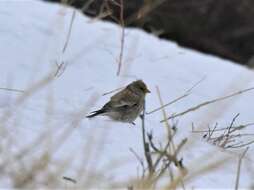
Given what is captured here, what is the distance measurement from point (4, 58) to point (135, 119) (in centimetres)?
92

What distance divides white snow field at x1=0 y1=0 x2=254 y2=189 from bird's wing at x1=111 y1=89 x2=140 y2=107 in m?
0.10

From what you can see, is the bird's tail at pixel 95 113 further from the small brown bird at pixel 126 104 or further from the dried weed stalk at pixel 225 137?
the dried weed stalk at pixel 225 137

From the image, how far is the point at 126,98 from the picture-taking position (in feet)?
17.3

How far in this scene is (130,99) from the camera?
5.28m

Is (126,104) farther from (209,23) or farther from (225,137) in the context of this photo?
(209,23)

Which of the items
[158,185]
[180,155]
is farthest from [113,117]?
[158,185]

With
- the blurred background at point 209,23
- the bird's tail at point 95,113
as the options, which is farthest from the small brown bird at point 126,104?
the blurred background at point 209,23

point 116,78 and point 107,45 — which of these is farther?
point 107,45

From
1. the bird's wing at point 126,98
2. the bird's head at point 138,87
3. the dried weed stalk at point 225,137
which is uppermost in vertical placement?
the bird's head at point 138,87

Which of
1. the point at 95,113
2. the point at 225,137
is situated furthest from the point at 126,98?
the point at 225,137

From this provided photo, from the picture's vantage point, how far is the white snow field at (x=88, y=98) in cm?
358

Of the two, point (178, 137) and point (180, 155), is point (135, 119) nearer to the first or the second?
point (178, 137)

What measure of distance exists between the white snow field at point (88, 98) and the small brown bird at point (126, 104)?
0.31ft

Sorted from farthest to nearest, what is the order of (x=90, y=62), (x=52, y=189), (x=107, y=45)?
(x=107, y=45) < (x=90, y=62) < (x=52, y=189)
